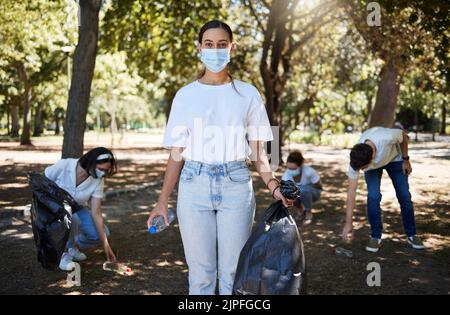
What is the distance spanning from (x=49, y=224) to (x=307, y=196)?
4289 mm

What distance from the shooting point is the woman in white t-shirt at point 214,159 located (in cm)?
262

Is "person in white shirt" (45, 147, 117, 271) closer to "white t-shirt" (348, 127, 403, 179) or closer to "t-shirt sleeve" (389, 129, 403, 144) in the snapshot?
"white t-shirt" (348, 127, 403, 179)

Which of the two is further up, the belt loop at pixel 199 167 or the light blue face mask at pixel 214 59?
the light blue face mask at pixel 214 59

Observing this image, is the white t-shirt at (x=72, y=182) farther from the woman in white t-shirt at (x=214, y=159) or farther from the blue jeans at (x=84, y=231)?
the woman in white t-shirt at (x=214, y=159)

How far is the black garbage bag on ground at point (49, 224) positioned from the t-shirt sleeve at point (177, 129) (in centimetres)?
219

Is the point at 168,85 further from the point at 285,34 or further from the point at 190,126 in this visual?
the point at 190,126

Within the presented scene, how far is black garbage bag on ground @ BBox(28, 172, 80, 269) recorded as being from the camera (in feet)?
14.4

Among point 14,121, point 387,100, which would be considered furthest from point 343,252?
point 14,121

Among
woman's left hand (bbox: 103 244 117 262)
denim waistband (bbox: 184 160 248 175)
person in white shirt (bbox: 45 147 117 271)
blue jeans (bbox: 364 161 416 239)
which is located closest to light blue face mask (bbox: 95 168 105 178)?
person in white shirt (bbox: 45 147 117 271)

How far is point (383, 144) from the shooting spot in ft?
17.8

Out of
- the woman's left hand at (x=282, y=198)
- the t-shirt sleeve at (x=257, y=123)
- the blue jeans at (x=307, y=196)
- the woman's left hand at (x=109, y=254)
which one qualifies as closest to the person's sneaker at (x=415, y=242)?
the blue jeans at (x=307, y=196)

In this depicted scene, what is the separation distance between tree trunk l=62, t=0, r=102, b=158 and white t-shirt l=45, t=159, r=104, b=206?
309 cm

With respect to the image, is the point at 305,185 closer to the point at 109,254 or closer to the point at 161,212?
the point at 109,254
